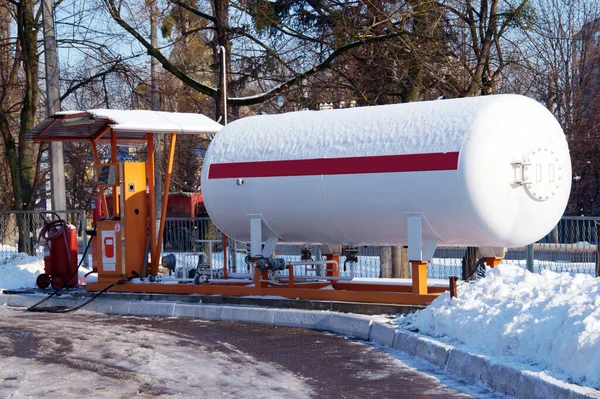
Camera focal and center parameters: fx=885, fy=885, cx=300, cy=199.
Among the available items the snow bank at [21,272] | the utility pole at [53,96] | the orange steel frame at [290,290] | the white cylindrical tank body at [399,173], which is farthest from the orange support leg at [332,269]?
the utility pole at [53,96]

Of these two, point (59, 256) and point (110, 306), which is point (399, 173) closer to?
point (110, 306)

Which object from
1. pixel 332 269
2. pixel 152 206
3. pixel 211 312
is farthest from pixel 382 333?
pixel 152 206

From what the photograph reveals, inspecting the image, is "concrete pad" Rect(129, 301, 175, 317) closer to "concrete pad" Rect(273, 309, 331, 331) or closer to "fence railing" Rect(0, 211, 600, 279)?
"fence railing" Rect(0, 211, 600, 279)

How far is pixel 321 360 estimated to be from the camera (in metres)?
9.66

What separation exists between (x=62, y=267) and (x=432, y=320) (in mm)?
8544

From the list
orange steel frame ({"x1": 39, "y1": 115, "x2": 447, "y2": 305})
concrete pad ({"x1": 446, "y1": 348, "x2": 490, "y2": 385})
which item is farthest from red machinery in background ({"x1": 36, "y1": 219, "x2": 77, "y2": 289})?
concrete pad ({"x1": 446, "y1": 348, "x2": 490, "y2": 385})

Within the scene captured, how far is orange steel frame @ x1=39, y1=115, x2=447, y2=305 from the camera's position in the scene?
12.2 m

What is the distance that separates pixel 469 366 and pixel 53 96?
13793mm

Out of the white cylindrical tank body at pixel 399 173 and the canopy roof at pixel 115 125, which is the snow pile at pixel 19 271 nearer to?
the canopy roof at pixel 115 125

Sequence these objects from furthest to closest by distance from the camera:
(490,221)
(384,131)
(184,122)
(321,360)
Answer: (184,122) → (384,131) → (490,221) → (321,360)

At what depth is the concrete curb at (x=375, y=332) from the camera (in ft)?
23.4

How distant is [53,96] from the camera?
19531mm

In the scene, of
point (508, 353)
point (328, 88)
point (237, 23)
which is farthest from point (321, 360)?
point (237, 23)

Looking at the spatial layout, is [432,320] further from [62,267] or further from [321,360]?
[62,267]
